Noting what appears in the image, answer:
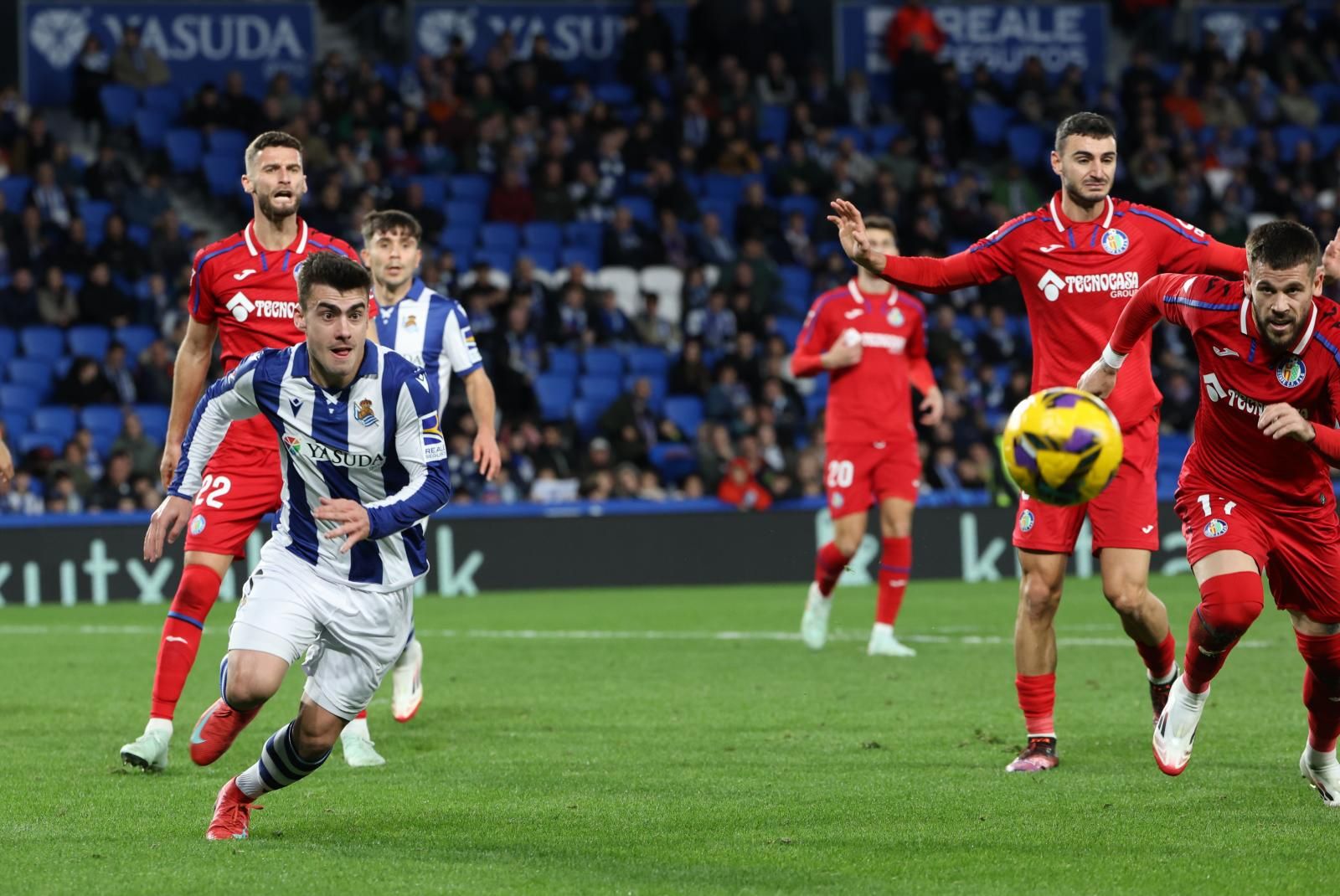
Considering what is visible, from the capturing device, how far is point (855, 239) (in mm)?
6973

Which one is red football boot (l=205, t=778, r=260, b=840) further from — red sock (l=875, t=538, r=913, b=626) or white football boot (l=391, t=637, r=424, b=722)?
red sock (l=875, t=538, r=913, b=626)

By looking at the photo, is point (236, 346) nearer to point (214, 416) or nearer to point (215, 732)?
point (214, 416)

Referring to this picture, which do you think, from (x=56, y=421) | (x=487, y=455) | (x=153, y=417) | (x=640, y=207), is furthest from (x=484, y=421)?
(x=640, y=207)

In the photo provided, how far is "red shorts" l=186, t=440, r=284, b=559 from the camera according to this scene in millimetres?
7629

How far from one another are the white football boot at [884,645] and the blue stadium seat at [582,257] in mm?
11122

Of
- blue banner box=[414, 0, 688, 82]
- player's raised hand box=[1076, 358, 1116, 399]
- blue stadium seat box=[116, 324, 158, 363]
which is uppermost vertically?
blue banner box=[414, 0, 688, 82]

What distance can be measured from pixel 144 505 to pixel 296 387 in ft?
38.8

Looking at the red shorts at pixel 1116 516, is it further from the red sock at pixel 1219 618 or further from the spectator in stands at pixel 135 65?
the spectator in stands at pixel 135 65

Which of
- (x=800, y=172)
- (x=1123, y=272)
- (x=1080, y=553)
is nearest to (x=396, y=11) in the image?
A: (x=800, y=172)

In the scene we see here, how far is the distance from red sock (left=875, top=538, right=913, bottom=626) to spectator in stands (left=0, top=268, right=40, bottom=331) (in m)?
11.5

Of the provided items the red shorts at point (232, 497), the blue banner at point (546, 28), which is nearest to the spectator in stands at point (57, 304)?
the blue banner at point (546, 28)

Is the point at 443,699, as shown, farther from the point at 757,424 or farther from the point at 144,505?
the point at 757,424

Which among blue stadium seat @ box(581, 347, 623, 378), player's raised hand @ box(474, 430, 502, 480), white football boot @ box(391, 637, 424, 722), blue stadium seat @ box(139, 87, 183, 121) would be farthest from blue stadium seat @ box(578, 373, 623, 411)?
player's raised hand @ box(474, 430, 502, 480)

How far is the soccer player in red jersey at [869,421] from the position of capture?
11.8 meters
